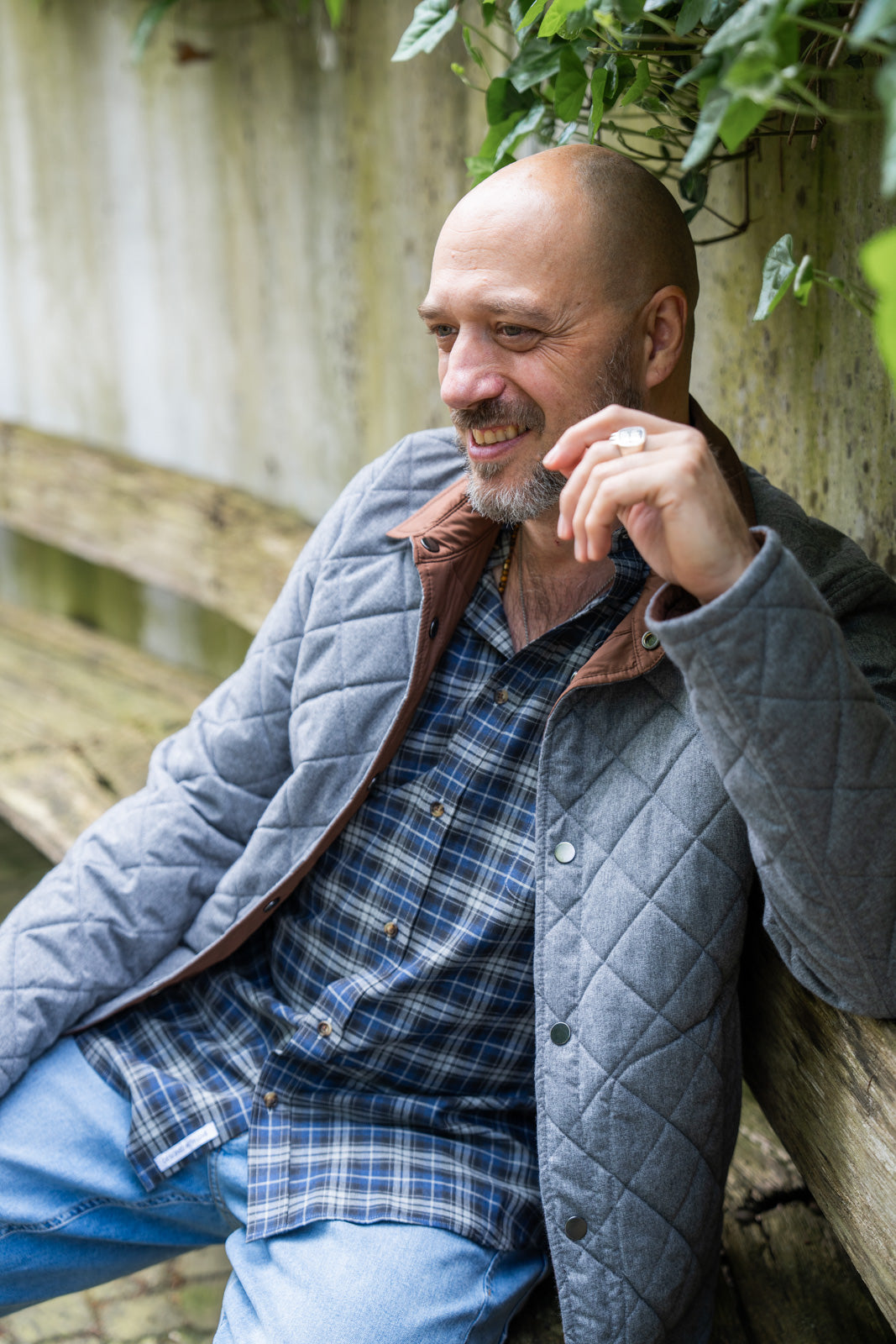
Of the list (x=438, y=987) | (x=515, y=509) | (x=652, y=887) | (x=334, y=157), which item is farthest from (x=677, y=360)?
(x=334, y=157)

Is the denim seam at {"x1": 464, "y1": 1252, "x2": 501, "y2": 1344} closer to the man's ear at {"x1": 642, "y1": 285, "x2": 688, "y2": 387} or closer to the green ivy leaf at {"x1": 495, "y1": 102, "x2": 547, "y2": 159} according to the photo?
the man's ear at {"x1": 642, "y1": 285, "x2": 688, "y2": 387}

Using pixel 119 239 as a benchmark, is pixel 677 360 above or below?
above

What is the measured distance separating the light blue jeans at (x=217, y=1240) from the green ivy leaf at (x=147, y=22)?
3.17 m

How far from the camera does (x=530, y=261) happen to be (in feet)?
5.06

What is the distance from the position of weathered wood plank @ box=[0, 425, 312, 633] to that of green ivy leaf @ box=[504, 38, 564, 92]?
1917 mm

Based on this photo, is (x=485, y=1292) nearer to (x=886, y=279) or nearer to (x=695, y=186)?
(x=886, y=279)

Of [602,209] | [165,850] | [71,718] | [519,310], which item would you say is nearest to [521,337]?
[519,310]

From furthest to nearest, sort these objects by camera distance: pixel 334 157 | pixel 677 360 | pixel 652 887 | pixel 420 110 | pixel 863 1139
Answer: pixel 334 157 → pixel 420 110 → pixel 677 360 → pixel 652 887 → pixel 863 1139

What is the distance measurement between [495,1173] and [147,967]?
0.63 meters

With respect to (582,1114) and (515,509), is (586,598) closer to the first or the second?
(515,509)

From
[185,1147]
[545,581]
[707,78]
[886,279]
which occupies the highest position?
[707,78]

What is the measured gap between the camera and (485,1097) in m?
1.71

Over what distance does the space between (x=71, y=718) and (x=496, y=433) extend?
2300 millimetres

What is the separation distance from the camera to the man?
1.22 metres
